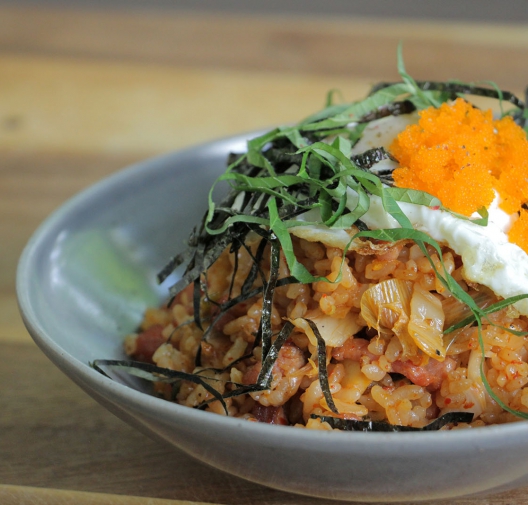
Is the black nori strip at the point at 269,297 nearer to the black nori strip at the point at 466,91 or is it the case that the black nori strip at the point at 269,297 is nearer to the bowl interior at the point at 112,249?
the bowl interior at the point at 112,249

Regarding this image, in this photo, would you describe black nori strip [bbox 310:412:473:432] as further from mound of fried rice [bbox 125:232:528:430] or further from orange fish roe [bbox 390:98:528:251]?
orange fish roe [bbox 390:98:528:251]

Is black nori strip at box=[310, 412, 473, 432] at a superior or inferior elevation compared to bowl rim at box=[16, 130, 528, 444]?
inferior

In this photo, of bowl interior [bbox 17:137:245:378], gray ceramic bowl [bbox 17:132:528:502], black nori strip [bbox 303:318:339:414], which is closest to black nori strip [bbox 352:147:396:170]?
black nori strip [bbox 303:318:339:414]

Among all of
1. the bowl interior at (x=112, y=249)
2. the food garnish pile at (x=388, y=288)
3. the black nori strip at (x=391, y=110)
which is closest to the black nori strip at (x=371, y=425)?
the food garnish pile at (x=388, y=288)

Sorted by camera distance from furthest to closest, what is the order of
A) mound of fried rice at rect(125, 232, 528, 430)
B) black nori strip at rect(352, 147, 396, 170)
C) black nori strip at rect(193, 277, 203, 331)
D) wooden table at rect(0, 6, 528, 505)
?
wooden table at rect(0, 6, 528, 505), black nori strip at rect(193, 277, 203, 331), black nori strip at rect(352, 147, 396, 170), mound of fried rice at rect(125, 232, 528, 430)

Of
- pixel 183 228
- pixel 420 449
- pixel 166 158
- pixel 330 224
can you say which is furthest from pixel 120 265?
pixel 420 449

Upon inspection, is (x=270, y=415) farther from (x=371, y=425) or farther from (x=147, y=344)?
(x=147, y=344)

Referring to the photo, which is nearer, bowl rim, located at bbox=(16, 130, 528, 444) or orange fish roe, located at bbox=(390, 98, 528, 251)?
bowl rim, located at bbox=(16, 130, 528, 444)
